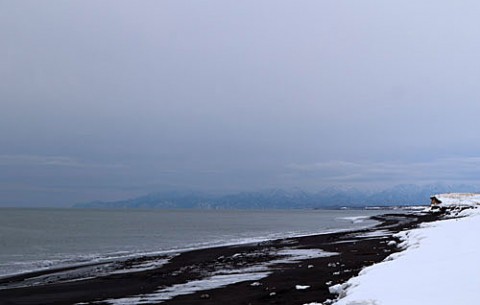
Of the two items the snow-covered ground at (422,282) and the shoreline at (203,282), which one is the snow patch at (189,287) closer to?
the shoreline at (203,282)

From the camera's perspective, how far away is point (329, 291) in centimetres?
1495

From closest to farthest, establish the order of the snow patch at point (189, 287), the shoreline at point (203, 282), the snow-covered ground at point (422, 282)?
the snow-covered ground at point (422, 282) → the shoreline at point (203, 282) → the snow patch at point (189, 287)

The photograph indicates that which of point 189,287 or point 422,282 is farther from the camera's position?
point 189,287

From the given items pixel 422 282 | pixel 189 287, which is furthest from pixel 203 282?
pixel 422 282

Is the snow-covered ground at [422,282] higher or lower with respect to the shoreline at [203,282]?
higher

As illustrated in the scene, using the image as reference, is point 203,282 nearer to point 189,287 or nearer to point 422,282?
point 189,287

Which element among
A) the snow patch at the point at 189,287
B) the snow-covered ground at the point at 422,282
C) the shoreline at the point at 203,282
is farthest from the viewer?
the snow patch at the point at 189,287

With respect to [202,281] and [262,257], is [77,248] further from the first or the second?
[202,281]

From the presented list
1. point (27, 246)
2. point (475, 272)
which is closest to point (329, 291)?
point (475, 272)

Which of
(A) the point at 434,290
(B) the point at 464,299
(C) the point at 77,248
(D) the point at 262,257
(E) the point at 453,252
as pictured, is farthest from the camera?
(C) the point at 77,248

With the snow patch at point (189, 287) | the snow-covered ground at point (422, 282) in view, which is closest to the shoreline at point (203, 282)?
the snow patch at point (189, 287)

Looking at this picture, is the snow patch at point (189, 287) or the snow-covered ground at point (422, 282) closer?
the snow-covered ground at point (422, 282)

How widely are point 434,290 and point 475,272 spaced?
1.97 m

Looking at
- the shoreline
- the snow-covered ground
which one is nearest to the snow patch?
the shoreline
